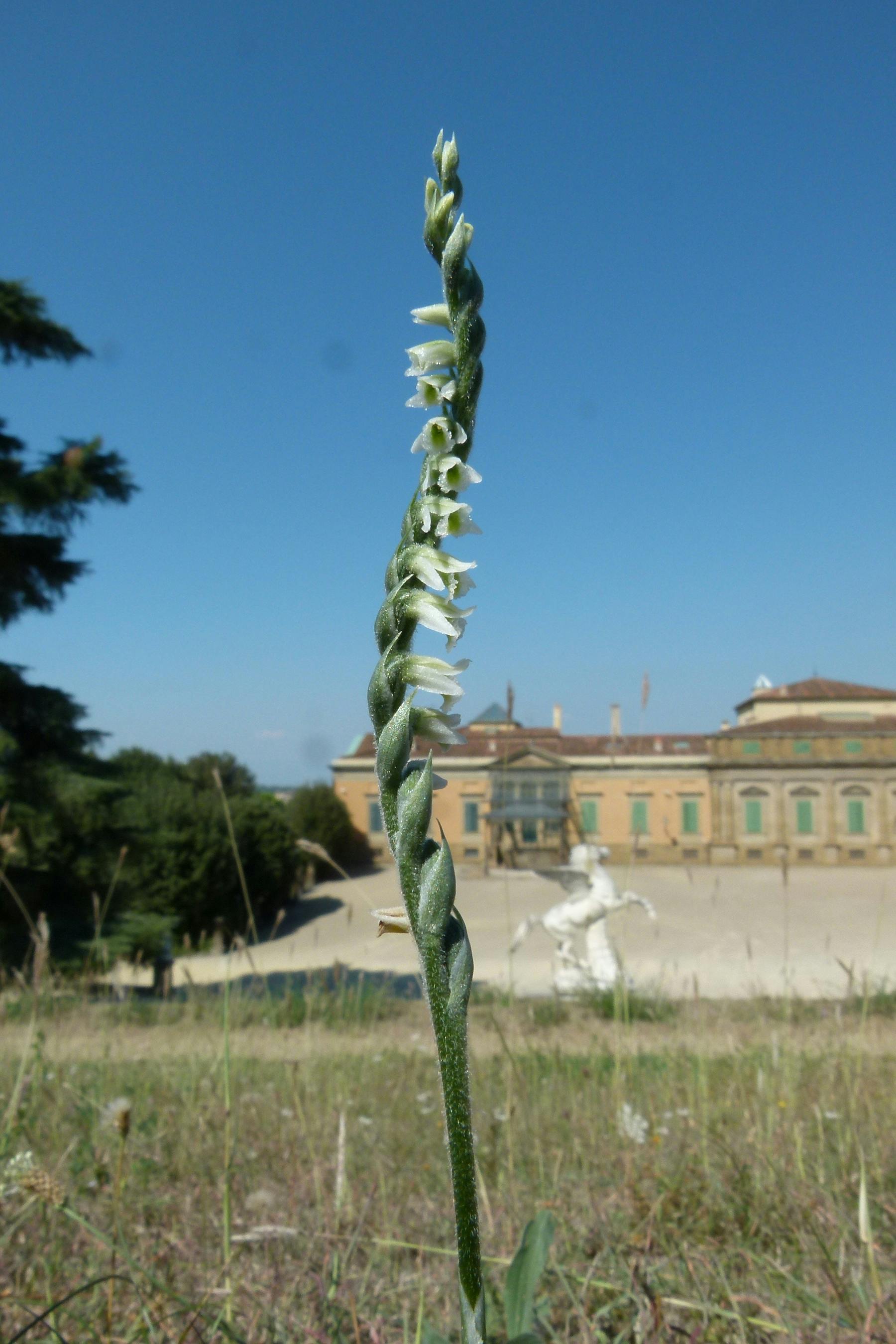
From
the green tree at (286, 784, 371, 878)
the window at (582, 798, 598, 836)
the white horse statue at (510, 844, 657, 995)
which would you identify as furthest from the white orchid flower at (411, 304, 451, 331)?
the window at (582, 798, 598, 836)

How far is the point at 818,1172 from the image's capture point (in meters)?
2.06

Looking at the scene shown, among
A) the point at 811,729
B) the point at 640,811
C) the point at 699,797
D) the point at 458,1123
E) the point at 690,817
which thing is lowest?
the point at 458,1123

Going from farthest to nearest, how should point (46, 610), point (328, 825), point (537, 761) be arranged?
point (537, 761) < point (328, 825) < point (46, 610)

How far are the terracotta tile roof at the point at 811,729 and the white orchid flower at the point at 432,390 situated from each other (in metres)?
27.3

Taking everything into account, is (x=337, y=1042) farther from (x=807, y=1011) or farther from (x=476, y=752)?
(x=476, y=752)

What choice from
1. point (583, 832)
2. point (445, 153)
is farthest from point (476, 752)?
point (445, 153)

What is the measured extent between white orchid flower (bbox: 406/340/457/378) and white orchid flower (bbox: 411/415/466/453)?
0.06 m

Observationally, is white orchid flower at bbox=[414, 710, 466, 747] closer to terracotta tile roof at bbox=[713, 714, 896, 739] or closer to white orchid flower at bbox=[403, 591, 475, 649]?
white orchid flower at bbox=[403, 591, 475, 649]

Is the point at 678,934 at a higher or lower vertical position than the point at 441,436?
lower

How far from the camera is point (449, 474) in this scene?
798mm

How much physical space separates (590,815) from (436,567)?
86.8ft

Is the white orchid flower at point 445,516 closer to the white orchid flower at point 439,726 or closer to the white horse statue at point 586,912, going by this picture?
the white orchid flower at point 439,726

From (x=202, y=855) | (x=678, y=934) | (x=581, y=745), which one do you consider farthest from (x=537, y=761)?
(x=202, y=855)

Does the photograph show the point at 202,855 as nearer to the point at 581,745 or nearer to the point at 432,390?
the point at 581,745
